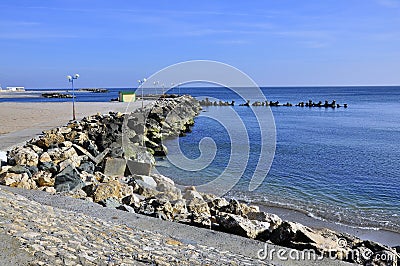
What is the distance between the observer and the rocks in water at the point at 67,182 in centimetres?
647

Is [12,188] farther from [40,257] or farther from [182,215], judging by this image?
[40,257]

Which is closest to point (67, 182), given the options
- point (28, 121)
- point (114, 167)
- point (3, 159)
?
point (3, 159)

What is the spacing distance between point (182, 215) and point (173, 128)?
1728cm

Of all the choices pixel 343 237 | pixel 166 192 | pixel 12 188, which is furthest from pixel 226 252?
pixel 166 192

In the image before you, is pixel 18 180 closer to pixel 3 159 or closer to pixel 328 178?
pixel 3 159

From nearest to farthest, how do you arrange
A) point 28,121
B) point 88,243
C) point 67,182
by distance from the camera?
1. point 88,243
2. point 67,182
3. point 28,121

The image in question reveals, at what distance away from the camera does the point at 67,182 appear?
6.64m

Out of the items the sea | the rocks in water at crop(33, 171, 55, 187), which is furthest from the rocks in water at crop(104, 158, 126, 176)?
the rocks in water at crop(33, 171, 55, 187)

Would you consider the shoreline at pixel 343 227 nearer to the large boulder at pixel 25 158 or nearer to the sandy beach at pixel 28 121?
the large boulder at pixel 25 158

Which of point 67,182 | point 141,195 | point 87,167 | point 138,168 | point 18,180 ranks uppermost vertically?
point 18,180

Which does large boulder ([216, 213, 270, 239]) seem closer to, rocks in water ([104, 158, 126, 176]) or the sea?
the sea

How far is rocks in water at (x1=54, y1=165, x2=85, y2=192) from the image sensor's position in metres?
6.47

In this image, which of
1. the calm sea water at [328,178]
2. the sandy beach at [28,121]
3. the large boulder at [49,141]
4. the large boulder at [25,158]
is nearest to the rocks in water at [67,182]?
the large boulder at [25,158]

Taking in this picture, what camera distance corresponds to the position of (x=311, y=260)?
4168mm
